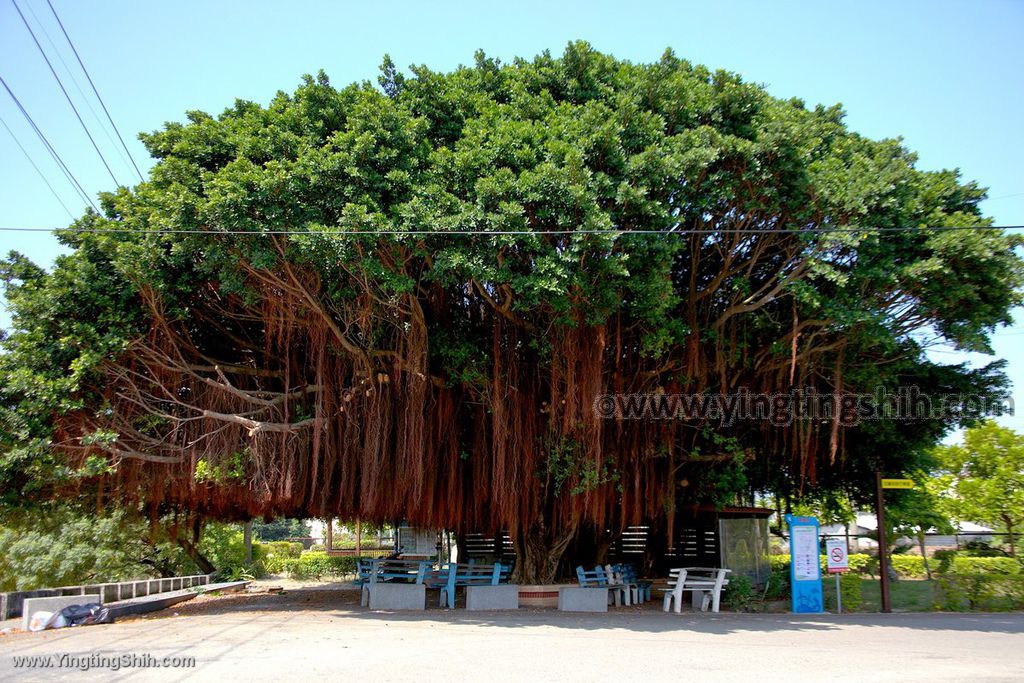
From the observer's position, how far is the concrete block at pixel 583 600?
12227 mm

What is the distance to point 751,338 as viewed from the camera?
12.1m

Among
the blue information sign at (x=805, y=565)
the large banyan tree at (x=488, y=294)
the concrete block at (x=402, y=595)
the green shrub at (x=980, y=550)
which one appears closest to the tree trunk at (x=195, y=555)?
the large banyan tree at (x=488, y=294)

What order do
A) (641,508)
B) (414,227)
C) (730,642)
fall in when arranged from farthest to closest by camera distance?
(641,508), (414,227), (730,642)

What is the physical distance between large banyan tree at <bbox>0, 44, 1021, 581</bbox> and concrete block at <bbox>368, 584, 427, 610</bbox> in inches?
50.5

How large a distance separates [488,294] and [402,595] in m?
5.84

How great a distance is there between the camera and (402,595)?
12641 millimetres

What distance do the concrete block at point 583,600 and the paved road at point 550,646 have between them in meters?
0.40

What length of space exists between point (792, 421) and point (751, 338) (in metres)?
1.98

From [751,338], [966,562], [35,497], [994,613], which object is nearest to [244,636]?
[35,497]

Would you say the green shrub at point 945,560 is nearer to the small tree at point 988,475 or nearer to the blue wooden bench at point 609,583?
the small tree at point 988,475

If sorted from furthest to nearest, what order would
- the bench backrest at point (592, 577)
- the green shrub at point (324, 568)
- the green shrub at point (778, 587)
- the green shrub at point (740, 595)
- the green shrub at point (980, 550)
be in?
the green shrub at point (324, 568) < the green shrub at point (980, 550) < the green shrub at point (778, 587) < the bench backrest at point (592, 577) < the green shrub at point (740, 595)

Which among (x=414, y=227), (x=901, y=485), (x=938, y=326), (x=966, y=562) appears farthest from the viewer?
(x=966, y=562)

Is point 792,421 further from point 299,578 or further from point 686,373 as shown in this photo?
point 299,578

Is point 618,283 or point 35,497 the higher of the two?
point 618,283
